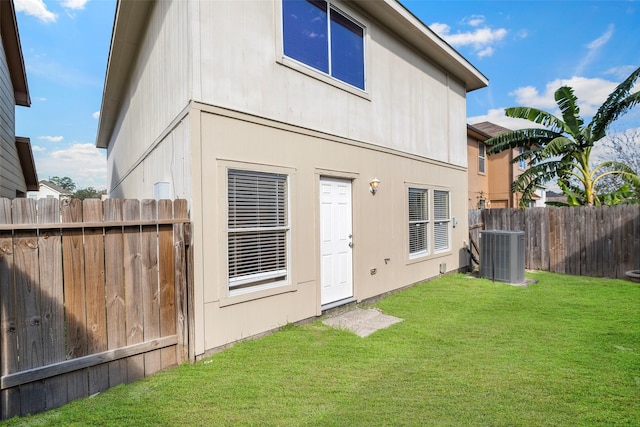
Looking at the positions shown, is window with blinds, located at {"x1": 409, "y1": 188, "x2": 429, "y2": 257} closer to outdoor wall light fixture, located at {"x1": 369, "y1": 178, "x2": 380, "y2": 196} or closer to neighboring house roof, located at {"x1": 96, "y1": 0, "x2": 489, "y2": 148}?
outdoor wall light fixture, located at {"x1": 369, "y1": 178, "x2": 380, "y2": 196}

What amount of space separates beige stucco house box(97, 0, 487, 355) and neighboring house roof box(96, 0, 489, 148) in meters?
0.04

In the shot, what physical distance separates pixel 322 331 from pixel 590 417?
300 cm

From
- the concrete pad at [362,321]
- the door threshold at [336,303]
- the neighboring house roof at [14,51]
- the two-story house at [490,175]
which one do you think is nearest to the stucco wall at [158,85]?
the neighboring house roof at [14,51]

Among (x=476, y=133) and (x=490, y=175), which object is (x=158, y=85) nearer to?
(x=476, y=133)

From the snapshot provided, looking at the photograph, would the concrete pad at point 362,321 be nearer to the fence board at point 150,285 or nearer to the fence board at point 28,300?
the fence board at point 150,285

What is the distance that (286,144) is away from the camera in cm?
481

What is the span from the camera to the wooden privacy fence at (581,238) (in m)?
8.05

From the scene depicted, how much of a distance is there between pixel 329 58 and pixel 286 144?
1.99m

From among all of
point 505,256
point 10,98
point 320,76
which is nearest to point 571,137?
point 505,256

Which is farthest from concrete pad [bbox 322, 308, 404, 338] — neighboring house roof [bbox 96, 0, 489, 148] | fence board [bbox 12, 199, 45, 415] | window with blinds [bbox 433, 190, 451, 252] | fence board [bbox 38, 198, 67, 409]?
neighboring house roof [bbox 96, 0, 489, 148]

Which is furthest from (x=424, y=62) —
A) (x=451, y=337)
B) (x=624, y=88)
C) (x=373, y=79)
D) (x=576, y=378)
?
(x=576, y=378)

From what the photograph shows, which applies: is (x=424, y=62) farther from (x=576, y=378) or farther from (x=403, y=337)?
(x=576, y=378)

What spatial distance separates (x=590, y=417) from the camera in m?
2.57

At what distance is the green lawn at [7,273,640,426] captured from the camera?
2.66m
